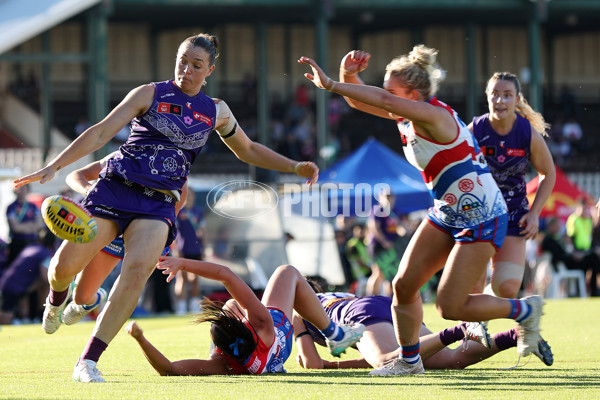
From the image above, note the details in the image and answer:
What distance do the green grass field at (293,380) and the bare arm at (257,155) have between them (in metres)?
1.31

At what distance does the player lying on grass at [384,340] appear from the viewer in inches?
272

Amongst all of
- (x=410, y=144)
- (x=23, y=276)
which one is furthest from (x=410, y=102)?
(x=23, y=276)

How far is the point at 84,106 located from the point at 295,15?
6668 mm

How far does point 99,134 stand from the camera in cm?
625

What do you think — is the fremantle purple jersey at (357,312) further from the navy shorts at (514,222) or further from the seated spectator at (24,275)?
the seated spectator at (24,275)

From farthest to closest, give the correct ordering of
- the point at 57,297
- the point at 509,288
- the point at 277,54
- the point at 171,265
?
1. the point at 277,54
2. the point at 509,288
3. the point at 57,297
4. the point at 171,265

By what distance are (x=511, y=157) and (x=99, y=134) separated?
2990 millimetres

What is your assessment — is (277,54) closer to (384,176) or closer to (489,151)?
(384,176)

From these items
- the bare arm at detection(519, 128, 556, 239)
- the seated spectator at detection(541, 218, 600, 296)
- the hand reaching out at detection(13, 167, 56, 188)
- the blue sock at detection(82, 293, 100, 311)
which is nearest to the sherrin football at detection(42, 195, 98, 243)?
the hand reaching out at detection(13, 167, 56, 188)

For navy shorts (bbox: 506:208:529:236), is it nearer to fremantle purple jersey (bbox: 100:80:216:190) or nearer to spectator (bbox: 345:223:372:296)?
fremantle purple jersey (bbox: 100:80:216:190)

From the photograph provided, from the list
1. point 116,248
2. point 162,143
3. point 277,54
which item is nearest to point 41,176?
point 162,143

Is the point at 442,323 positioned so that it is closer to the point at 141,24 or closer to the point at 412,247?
the point at 412,247

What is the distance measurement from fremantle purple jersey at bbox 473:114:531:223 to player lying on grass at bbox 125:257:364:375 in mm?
1591

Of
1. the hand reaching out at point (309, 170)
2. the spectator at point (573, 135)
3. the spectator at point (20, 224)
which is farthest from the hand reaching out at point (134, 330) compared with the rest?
the spectator at point (573, 135)
